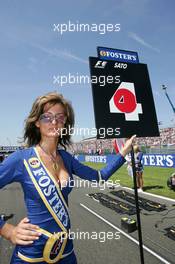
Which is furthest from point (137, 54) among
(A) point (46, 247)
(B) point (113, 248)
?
(B) point (113, 248)

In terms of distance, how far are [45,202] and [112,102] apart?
157 centimetres

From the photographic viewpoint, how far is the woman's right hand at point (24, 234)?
72.9 inches

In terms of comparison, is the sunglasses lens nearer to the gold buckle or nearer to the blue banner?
the gold buckle

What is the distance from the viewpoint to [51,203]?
1.98 metres

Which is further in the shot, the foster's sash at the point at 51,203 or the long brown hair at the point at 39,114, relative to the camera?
the long brown hair at the point at 39,114

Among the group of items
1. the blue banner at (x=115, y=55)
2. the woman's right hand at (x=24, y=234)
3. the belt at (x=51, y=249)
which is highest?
the blue banner at (x=115, y=55)

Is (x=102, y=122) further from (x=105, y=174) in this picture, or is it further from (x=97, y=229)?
(x=97, y=229)

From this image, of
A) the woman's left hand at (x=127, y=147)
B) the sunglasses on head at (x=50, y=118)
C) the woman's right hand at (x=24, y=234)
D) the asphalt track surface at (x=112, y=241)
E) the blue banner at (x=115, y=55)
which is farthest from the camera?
the asphalt track surface at (x=112, y=241)

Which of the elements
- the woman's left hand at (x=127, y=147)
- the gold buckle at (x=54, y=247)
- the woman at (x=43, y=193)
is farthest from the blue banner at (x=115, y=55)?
the gold buckle at (x=54, y=247)

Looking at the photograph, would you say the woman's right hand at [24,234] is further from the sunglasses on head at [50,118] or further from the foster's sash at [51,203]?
the sunglasses on head at [50,118]

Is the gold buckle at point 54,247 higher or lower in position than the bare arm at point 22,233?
lower

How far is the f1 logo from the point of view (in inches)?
124

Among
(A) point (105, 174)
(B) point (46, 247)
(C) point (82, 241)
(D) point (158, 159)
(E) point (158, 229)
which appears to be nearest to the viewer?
(B) point (46, 247)

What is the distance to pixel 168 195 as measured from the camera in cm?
1079
